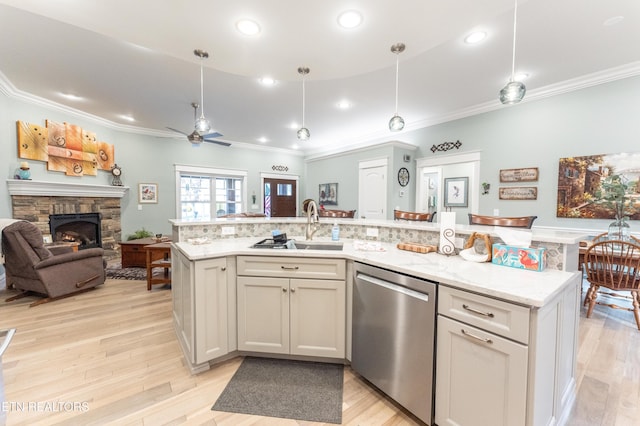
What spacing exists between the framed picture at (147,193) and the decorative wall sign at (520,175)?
7.02 m

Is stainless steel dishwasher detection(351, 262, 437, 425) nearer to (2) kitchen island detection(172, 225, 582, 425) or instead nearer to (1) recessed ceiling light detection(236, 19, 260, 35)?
(2) kitchen island detection(172, 225, 582, 425)

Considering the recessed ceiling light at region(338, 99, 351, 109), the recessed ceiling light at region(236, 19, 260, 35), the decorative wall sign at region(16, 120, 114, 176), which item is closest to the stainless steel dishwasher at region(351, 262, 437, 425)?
the recessed ceiling light at region(236, 19, 260, 35)

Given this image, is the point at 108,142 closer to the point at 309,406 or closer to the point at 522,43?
the point at 309,406

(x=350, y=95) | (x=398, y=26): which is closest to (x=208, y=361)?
(x=398, y=26)

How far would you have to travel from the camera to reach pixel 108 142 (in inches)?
217

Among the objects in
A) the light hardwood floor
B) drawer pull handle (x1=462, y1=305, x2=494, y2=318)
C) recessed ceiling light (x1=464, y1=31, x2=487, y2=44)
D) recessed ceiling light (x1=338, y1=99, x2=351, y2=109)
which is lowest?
the light hardwood floor

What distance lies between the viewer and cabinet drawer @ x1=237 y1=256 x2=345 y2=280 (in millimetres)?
1987

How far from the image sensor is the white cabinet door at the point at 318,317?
6.54 ft

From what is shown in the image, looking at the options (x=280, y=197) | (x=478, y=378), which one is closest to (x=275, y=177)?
(x=280, y=197)

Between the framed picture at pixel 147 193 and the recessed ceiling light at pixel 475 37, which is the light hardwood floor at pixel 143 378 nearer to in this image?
the recessed ceiling light at pixel 475 37

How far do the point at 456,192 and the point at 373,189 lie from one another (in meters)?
1.74

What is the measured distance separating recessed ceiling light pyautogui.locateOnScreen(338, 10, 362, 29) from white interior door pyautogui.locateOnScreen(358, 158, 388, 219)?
3451mm

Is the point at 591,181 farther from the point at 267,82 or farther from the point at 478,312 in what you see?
the point at 267,82

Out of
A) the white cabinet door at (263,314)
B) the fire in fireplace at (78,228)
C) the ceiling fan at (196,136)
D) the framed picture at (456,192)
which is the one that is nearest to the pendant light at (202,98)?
the ceiling fan at (196,136)
